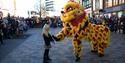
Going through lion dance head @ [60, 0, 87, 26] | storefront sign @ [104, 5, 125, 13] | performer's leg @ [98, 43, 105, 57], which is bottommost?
performer's leg @ [98, 43, 105, 57]

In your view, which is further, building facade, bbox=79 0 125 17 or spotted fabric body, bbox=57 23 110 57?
building facade, bbox=79 0 125 17

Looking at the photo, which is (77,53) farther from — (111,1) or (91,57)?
(111,1)

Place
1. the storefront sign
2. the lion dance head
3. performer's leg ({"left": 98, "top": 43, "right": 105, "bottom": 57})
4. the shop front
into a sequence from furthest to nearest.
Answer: the storefront sign < the shop front < performer's leg ({"left": 98, "top": 43, "right": 105, "bottom": 57}) < the lion dance head

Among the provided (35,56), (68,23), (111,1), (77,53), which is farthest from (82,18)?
(111,1)

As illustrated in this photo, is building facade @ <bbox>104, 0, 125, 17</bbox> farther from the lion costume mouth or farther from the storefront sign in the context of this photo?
the lion costume mouth

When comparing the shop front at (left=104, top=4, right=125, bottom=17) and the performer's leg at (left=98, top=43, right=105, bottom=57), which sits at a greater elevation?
the shop front at (left=104, top=4, right=125, bottom=17)

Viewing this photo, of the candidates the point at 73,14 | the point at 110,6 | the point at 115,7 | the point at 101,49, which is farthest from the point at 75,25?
A: the point at 110,6

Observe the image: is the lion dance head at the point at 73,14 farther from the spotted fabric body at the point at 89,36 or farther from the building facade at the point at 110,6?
the building facade at the point at 110,6

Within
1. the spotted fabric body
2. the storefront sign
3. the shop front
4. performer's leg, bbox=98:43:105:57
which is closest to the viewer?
the spotted fabric body

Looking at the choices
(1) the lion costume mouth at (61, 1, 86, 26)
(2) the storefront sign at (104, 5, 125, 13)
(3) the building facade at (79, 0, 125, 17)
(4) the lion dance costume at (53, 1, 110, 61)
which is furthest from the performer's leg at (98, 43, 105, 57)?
(2) the storefront sign at (104, 5, 125, 13)

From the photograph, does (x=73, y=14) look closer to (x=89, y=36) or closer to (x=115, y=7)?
(x=89, y=36)

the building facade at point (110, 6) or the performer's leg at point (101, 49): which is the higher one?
the building facade at point (110, 6)

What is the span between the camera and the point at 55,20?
47.9 metres

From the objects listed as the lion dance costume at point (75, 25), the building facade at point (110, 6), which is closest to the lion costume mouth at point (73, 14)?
the lion dance costume at point (75, 25)
